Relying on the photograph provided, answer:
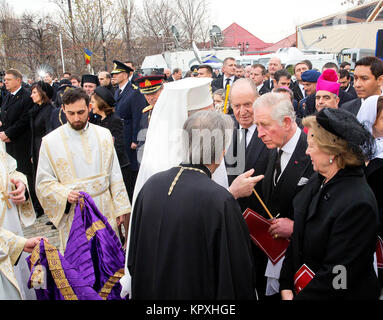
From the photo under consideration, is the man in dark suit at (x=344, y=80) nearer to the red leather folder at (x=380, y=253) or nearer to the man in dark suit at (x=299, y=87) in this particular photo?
the man in dark suit at (x=299, y=87)

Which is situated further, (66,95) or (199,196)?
(66,95)

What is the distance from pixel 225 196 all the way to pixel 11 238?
1.76 meters

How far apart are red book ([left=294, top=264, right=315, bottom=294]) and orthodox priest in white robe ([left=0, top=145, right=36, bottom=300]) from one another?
6.52ft

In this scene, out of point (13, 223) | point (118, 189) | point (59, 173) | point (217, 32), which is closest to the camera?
point (13, 223)

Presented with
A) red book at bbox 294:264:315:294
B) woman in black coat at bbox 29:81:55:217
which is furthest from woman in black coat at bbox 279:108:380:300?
woman in black coat at bbox 29:81:55:217

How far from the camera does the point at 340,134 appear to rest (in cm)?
211

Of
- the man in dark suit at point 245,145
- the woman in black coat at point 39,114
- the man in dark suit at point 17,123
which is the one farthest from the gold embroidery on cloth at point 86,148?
the man in dark suit at point 17,123

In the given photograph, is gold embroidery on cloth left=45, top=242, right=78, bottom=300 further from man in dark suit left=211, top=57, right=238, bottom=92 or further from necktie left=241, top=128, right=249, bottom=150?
man in dark suit left=211, top=57, right=238, bottom=92

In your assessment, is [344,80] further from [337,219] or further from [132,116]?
[337,219]

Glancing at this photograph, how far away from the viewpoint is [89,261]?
10.1ft

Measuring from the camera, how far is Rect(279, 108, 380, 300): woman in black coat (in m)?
1.99

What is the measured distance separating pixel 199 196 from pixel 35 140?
222 inches

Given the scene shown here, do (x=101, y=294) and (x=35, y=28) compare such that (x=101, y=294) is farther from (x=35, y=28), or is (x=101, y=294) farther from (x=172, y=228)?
(x=35, y=28)

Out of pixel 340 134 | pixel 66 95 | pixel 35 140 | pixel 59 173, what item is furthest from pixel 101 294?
pixel 35 140
